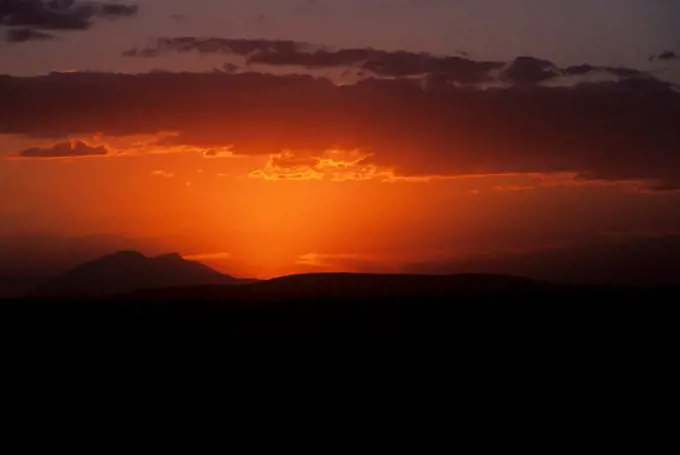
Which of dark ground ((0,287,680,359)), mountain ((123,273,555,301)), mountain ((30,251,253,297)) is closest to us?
dark ground ((0,287,680,359))

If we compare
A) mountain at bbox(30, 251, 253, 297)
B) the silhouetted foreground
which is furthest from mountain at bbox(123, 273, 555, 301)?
mountain at bbox(30, 251, 253, 297)

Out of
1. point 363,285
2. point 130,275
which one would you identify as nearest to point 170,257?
Result: point 130,275

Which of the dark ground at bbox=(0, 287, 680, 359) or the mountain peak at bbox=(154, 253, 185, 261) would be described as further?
the mountain peak at bbox=(154, 253, 185, 261)

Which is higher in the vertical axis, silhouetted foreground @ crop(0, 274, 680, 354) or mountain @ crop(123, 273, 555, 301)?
mountain @ crop(123, 273, 555, 301)

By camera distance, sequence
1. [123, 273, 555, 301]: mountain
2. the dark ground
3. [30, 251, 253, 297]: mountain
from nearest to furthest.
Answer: the dark ground → [123, 273, 555, 301]: mountain → [30, 251, 253, 297]: mountain

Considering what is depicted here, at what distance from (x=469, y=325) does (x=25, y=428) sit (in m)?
12.6

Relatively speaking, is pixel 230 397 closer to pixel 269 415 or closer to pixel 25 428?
pixel 269 415

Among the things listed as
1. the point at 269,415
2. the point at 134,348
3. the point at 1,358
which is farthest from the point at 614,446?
the point at 1,358

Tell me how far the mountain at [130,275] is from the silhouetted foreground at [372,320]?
340 ft

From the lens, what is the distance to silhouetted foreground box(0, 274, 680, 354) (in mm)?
22438

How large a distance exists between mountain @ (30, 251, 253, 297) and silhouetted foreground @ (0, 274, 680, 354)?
340 ft

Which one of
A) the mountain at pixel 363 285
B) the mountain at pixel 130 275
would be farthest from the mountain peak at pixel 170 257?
the mountain at pixel 363 285

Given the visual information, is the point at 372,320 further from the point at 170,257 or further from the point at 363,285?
the point at 170,257

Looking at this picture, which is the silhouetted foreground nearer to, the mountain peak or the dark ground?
the dark ground
